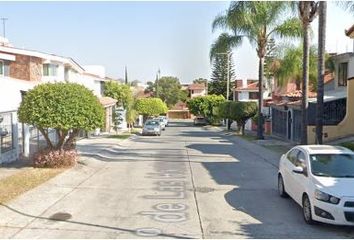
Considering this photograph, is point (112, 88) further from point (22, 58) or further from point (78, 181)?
point (78, 181)

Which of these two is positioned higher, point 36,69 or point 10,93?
point 36,69

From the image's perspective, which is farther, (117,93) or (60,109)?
(117,93)

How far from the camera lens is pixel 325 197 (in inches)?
345

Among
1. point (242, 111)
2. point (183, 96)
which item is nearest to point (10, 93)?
point (242, 111)

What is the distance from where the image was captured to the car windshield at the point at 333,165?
977 centimetres

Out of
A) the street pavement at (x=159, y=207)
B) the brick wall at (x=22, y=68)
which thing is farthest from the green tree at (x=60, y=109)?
the brick wall at (x=22, y=68)

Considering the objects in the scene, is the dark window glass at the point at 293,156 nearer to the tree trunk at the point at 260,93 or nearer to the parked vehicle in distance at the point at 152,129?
the tree trunk at the point at 260,93

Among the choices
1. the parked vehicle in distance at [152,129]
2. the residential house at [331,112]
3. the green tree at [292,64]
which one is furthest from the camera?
the parked vehicle in distance at [152,129]

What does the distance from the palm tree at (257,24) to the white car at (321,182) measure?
21780 millimetres

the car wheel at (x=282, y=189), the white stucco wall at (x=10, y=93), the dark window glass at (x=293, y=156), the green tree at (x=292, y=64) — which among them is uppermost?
the green tree at (x=292, y=64)

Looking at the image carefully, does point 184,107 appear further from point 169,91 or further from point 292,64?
point 292,64

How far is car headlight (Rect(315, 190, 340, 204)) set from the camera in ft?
28.2

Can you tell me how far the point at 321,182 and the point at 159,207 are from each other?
371 centimetres

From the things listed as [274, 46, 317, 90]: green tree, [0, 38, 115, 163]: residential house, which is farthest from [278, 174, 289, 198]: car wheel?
[274, 46, 317, 90]: green tree
